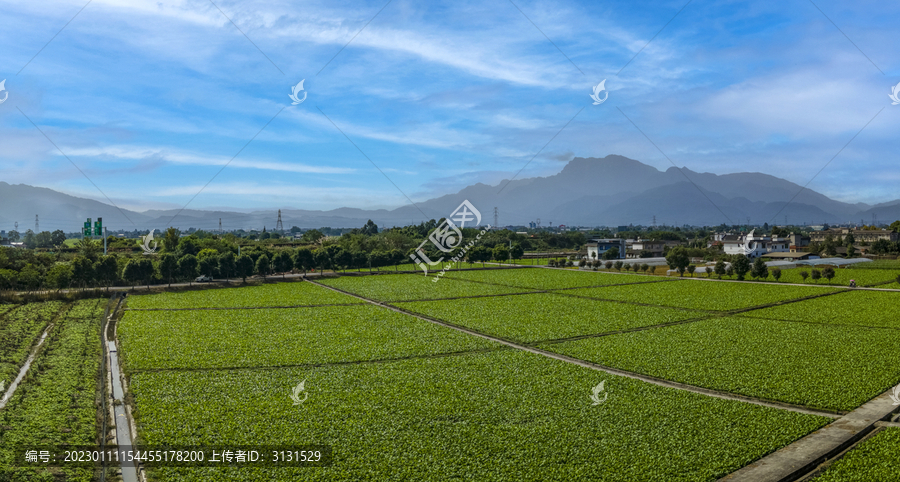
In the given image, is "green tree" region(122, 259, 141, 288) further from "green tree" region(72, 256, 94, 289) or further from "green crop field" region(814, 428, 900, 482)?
"green crop field" region(814, 428, 900, 482)

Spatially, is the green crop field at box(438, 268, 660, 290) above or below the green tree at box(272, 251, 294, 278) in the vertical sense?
below

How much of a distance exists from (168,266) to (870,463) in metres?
56.7

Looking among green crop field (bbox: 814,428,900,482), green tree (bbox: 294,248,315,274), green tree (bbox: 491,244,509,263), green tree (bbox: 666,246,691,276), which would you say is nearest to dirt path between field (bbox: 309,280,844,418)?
green crop field (bbox: 814,428,900,482)

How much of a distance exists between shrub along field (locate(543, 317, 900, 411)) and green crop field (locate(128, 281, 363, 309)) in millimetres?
25295

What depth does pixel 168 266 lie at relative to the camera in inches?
2015

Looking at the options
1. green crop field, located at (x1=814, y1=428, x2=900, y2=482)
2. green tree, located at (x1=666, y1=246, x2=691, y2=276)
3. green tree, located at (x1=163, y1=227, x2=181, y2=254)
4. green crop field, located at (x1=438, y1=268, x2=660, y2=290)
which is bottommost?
green crop field, located at (x1=814, y1=428, x2=900, y2=482)

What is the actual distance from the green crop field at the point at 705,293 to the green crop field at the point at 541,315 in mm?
3581

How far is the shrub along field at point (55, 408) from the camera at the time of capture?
38.9 feet

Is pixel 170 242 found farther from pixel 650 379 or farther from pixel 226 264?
pixel 650 379

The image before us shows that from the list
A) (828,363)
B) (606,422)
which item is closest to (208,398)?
(606,422)

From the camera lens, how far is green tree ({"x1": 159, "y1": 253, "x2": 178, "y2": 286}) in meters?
50.8

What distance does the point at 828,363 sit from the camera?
20.8m

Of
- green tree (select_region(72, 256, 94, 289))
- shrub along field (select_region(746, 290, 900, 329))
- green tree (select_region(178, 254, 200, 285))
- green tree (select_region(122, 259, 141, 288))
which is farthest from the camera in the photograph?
green tree (select_region(178, 254, 200, 285))

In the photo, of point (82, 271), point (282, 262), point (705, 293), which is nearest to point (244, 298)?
point (82, 271)
